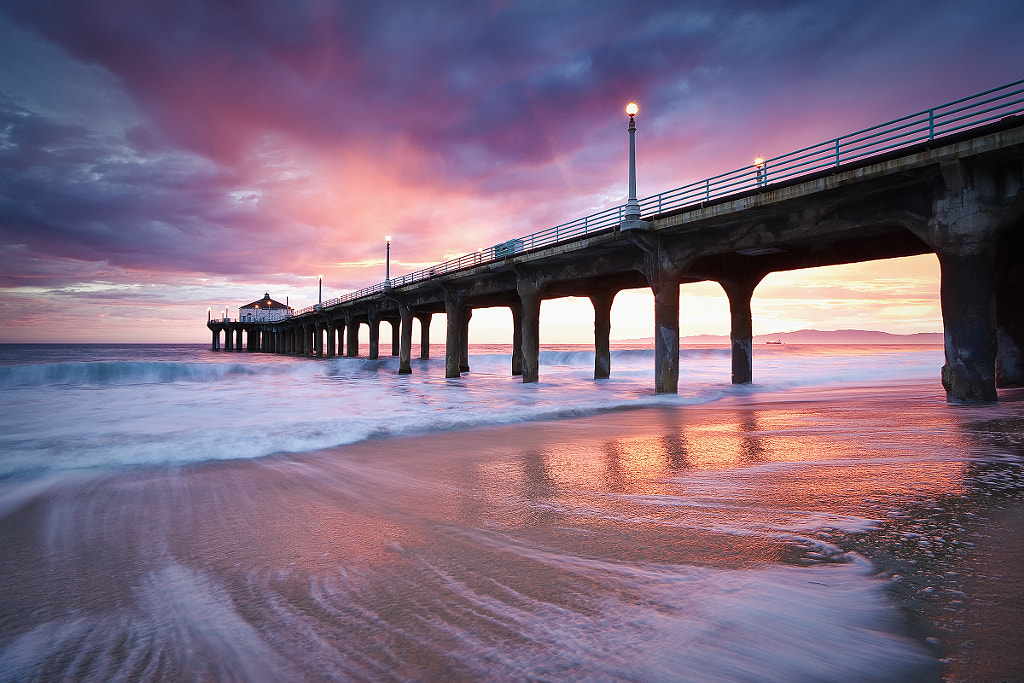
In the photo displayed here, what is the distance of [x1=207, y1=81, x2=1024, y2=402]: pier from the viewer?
1095 cm

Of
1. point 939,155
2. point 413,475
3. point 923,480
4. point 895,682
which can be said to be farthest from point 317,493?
point 939,155

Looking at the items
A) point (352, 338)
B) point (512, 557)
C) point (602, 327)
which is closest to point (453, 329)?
point (602, 327)

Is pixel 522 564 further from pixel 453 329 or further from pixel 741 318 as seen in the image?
pixel 453 329

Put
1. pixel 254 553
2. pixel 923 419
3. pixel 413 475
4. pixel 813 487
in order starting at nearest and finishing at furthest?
1. pixel 254 553
2. pixel 813 487
3. pixel 413 475
4. pixel 923 419

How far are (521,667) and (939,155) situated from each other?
1454 centimetres

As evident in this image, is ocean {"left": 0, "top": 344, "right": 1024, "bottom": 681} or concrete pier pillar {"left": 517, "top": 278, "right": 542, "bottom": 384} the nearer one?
ocean {"left": 0, "top": 344, "right": 1024, "bottom": 681}

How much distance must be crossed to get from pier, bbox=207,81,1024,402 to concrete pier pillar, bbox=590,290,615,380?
0.11m

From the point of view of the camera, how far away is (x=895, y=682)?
222cm

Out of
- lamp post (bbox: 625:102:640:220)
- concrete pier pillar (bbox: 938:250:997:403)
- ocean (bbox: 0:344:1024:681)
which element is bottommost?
ocean (bbox: 0:344:1024:681)

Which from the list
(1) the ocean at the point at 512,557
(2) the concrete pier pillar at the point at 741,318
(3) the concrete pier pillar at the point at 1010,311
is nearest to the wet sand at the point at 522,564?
(1) the ocean at the point at 512,557

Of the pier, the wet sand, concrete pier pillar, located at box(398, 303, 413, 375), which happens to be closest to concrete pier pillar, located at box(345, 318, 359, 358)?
concrete pier pillar, located at box(398, 303, 413, 375)

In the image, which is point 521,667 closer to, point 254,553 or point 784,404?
point 254,553

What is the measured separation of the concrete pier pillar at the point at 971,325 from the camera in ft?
36.0

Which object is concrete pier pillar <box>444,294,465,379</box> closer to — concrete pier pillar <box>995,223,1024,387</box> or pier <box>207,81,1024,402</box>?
pier <box>207,81,1024,402</box>
